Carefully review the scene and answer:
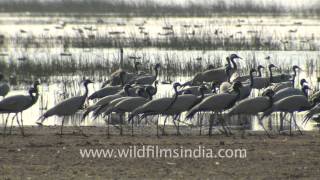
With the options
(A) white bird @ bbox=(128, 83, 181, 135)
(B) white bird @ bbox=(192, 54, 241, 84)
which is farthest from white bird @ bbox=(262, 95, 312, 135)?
(B) white bird @ bbox=(192, 54, 241, 84)

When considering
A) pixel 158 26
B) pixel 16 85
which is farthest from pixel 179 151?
pixel 158 26

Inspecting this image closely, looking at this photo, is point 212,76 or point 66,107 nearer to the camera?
point 66,107

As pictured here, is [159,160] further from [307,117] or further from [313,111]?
[307,117]

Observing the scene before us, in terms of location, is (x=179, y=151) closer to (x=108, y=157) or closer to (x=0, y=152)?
(x=108, y=157)

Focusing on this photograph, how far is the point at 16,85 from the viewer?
2241cm

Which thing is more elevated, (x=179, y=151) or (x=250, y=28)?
(x=250, y=28)

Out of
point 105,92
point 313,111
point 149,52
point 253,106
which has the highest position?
point 149,52

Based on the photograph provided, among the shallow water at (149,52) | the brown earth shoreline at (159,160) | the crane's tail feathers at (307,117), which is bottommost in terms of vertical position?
the brown earth shoreline at (159,160)

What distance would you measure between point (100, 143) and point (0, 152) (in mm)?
1466

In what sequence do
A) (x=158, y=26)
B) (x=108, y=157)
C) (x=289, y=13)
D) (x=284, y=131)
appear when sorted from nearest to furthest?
1. (x=108, y=157)
2. (x=284, y=131)
3. (x=158, y=26)
4. (x=289, y=13)

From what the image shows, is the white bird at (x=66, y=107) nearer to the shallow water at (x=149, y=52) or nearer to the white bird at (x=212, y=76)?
the shallow water at (x=149, y=52)

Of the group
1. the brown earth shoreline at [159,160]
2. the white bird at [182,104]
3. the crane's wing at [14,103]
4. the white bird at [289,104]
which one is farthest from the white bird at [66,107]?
the white bird at [289,104]

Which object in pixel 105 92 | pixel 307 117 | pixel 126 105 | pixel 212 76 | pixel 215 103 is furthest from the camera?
pixel 212 76

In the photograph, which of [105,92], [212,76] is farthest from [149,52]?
[105,92]
